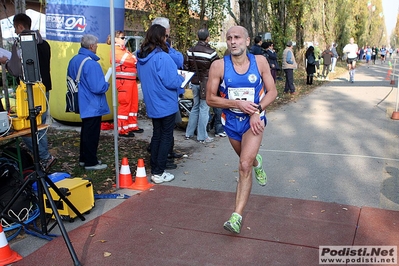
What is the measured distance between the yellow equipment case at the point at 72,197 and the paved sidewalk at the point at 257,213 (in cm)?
12

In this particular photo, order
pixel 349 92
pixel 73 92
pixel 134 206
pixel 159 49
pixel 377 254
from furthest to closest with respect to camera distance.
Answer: pixel 349 92
pixel 73 92
pixel 159 49
pixel 134 206
pixel 377 254

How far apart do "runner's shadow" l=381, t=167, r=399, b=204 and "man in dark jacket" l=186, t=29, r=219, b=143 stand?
3.32 meters

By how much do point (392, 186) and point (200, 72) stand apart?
389 centimetres

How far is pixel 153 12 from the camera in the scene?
11891 millimetres

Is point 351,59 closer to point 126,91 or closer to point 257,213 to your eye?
point 126,91

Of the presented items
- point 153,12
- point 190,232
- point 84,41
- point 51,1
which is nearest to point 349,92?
point 153,12

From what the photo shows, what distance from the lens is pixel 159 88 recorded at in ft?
18.9

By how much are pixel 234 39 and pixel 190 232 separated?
1.93 m

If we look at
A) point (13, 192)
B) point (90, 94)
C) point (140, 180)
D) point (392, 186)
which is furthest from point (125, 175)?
point (392, 186)

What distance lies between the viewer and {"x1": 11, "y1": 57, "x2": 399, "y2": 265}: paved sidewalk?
3.80 meters

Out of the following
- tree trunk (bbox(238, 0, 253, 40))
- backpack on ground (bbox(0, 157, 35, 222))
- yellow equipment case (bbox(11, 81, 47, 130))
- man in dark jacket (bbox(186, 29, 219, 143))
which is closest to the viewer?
backpack on ground (bbox(0, 157, 35, 222))

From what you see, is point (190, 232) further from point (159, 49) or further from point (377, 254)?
point (159, 49)
